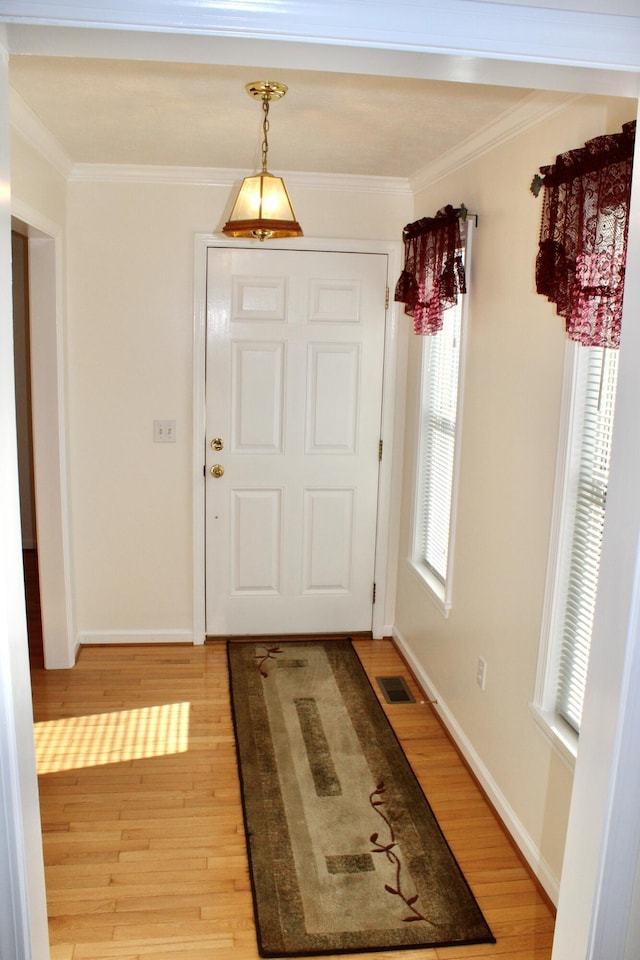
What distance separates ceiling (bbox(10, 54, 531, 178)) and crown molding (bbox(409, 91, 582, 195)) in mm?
31

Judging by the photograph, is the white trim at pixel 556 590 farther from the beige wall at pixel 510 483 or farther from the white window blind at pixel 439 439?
the white window blind at pixel 439 439

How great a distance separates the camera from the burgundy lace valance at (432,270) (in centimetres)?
317

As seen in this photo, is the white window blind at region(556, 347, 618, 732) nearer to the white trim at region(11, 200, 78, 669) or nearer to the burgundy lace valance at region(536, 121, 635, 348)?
the burgundy lace valance at region(536, 121, 635, 348)

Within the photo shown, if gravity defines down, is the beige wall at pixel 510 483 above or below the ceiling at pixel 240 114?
below

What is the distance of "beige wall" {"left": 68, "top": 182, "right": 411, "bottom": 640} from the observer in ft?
12.9

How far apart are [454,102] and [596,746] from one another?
6.85 ft

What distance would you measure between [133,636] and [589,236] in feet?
10.5

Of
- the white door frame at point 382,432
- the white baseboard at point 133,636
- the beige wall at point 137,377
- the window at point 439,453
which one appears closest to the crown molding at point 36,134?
the beige wall at point 137,377

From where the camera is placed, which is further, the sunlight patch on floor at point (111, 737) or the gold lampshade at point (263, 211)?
the sunlight patch on floor at point (111, 737)

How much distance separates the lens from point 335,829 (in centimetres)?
282

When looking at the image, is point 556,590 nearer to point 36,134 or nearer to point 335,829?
point 335,829

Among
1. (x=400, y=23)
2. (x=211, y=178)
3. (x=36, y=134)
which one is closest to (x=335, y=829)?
(x=400, y=23)

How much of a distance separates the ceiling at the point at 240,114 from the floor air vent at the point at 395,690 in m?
2.49

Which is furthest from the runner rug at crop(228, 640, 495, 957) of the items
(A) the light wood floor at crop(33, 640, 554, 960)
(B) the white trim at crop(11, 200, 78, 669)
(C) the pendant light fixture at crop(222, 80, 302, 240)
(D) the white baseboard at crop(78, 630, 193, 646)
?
(C) the pendant light fixture at crop(222, 80, 302, 240)
